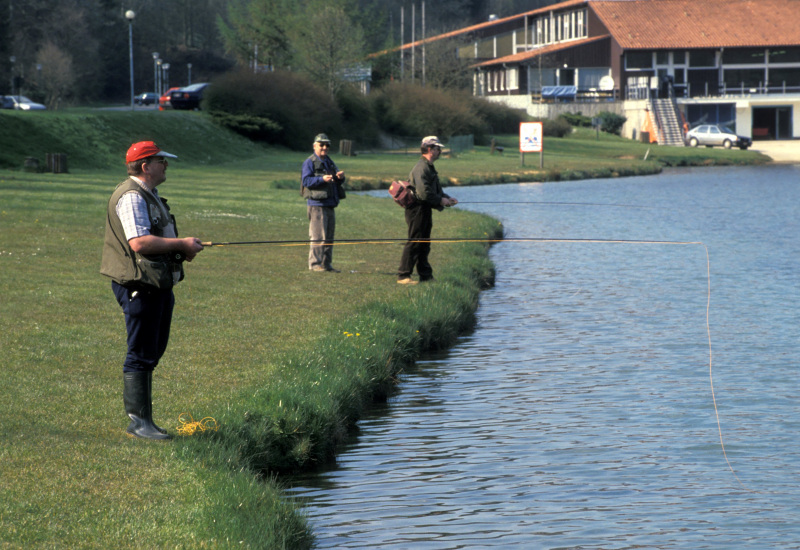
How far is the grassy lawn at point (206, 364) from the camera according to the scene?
6.11 metres

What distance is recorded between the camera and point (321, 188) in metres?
15.3

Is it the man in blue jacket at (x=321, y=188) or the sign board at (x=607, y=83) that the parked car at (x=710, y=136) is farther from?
the man in blue jacket at (x=321, y=188)

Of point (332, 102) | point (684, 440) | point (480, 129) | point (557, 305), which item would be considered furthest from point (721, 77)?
point (684, 440)

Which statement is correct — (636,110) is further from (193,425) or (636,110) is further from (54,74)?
(193,425)

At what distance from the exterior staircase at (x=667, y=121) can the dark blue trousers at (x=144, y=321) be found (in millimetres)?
70543

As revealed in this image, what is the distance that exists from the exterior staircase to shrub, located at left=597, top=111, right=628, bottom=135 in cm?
280

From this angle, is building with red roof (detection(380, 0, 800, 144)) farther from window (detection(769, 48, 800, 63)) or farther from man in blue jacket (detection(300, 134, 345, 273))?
man in blue jacket (detection(300, 134, 345, 273))

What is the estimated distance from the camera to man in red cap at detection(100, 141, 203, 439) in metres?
6.94

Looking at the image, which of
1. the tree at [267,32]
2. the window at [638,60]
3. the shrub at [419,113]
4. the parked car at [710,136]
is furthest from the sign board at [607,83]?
Result: the tree at [267,32]

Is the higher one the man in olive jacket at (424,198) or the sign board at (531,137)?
the sign board at (531,137)

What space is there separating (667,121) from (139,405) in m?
73.0

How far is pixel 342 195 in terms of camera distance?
51.2 feet

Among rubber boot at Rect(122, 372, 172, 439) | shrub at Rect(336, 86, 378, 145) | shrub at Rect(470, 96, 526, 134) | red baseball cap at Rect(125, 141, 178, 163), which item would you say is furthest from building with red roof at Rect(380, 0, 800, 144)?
rubber boot at Rect(122, 372, 172, 439)

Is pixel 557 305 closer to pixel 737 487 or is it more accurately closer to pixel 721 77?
pixel 737 487
